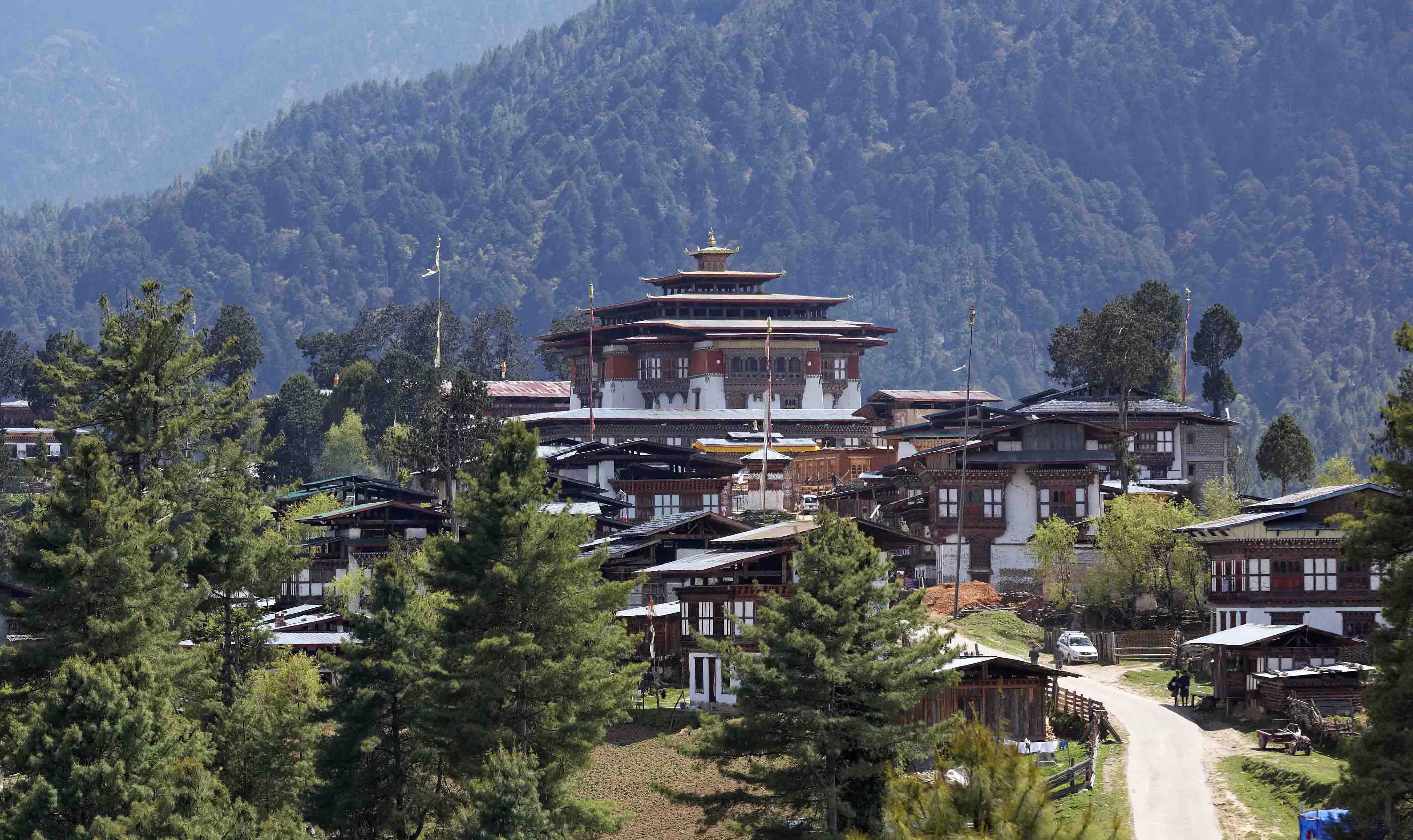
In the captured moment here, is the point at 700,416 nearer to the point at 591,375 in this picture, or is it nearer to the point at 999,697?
the point at 591,375

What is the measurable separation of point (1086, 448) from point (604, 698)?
54753 mm

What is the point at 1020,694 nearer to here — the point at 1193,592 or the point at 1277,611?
the point at 1277,611

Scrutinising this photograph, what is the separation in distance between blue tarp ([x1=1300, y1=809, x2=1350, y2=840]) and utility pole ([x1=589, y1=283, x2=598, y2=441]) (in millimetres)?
91334

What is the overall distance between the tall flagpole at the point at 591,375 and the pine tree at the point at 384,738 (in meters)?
75.8

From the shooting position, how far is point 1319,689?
71125 millimetres

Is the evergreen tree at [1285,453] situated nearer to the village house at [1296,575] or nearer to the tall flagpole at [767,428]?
the tall flagpole at [767,428]

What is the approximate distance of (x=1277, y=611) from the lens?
8931cm

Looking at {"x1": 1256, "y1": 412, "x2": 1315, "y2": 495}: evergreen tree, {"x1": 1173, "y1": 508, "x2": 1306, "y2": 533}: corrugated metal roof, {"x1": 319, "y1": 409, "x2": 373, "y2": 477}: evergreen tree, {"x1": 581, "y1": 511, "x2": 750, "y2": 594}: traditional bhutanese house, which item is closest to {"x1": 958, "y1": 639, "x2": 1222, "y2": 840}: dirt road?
{"x1": 1173, "y1": 508, "x2": 1306, "y2": 533}: corrugated metal roof

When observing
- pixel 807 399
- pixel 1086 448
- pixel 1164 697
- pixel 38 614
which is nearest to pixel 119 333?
pixel 38 614

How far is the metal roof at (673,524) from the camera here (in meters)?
97.4

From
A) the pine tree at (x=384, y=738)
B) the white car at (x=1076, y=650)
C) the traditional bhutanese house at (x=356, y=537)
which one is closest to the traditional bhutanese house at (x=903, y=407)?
the traditional bhutanese house at (x=356, y=537)

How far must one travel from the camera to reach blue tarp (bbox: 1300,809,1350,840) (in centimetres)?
5697

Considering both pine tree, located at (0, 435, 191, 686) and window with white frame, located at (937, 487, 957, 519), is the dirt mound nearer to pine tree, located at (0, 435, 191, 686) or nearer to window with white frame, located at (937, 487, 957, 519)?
window with white frame, located at (937, 487, 957, 519)

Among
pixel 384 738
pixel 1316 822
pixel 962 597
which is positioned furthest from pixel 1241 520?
pixel 384 738
